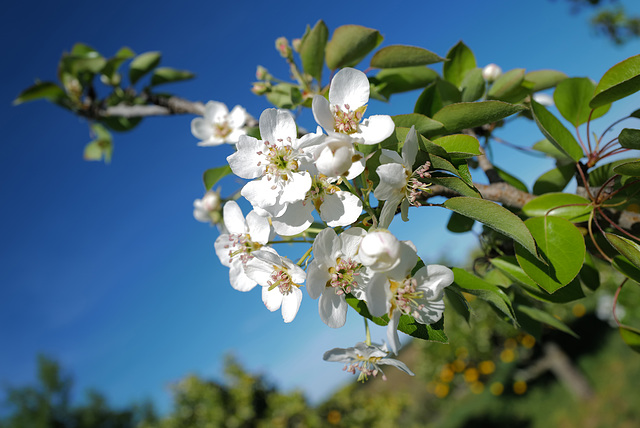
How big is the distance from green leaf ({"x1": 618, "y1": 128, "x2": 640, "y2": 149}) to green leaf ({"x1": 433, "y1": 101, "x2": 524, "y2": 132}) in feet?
0.66

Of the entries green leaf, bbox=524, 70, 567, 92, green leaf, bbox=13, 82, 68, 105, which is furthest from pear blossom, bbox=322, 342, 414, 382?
green leaf, bbox=13, 82, 68, 105

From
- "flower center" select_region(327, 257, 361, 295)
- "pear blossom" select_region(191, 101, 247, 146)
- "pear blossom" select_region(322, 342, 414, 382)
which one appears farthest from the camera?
"pear blossom" select_region(191, 101, 247, 146)

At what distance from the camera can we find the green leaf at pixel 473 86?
110 centimetres

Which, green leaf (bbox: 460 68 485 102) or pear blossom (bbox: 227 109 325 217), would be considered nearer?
pear blossom (bbox: 227 109 325 217)

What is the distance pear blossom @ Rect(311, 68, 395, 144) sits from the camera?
733mm

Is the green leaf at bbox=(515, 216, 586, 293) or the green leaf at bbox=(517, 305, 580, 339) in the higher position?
the green leaf at bbox=(515, 216, 586, 293)

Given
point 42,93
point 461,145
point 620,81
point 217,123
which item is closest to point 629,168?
point 620,81

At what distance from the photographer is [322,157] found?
64cm

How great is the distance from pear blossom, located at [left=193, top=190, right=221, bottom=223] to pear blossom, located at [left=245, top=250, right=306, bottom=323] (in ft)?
2.06

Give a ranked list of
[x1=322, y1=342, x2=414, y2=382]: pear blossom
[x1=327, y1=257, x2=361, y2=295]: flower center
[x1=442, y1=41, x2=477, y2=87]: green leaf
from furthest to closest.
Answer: [x1=442, y1=41, x2=477, y2=87]: green leaf → [x1=322, y1=342, x2=414, y2=382]: pear blossom → [x1=327, y1=257, x2=361, y2=295]: flower center

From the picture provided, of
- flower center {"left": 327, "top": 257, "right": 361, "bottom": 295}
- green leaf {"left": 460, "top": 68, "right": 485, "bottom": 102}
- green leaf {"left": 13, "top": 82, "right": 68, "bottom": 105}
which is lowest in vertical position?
flower center {"left": 327, "top": 257, "right": 361, "bottom": 295}

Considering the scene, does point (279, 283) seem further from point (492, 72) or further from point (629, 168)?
point (492, 72)

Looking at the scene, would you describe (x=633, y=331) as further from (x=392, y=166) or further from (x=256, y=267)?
(x=256, y=267)

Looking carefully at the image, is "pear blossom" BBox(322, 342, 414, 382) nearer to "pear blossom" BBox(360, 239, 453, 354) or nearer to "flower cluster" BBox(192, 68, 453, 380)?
"flower cluster" BBox(192, 68, 453, 380)
